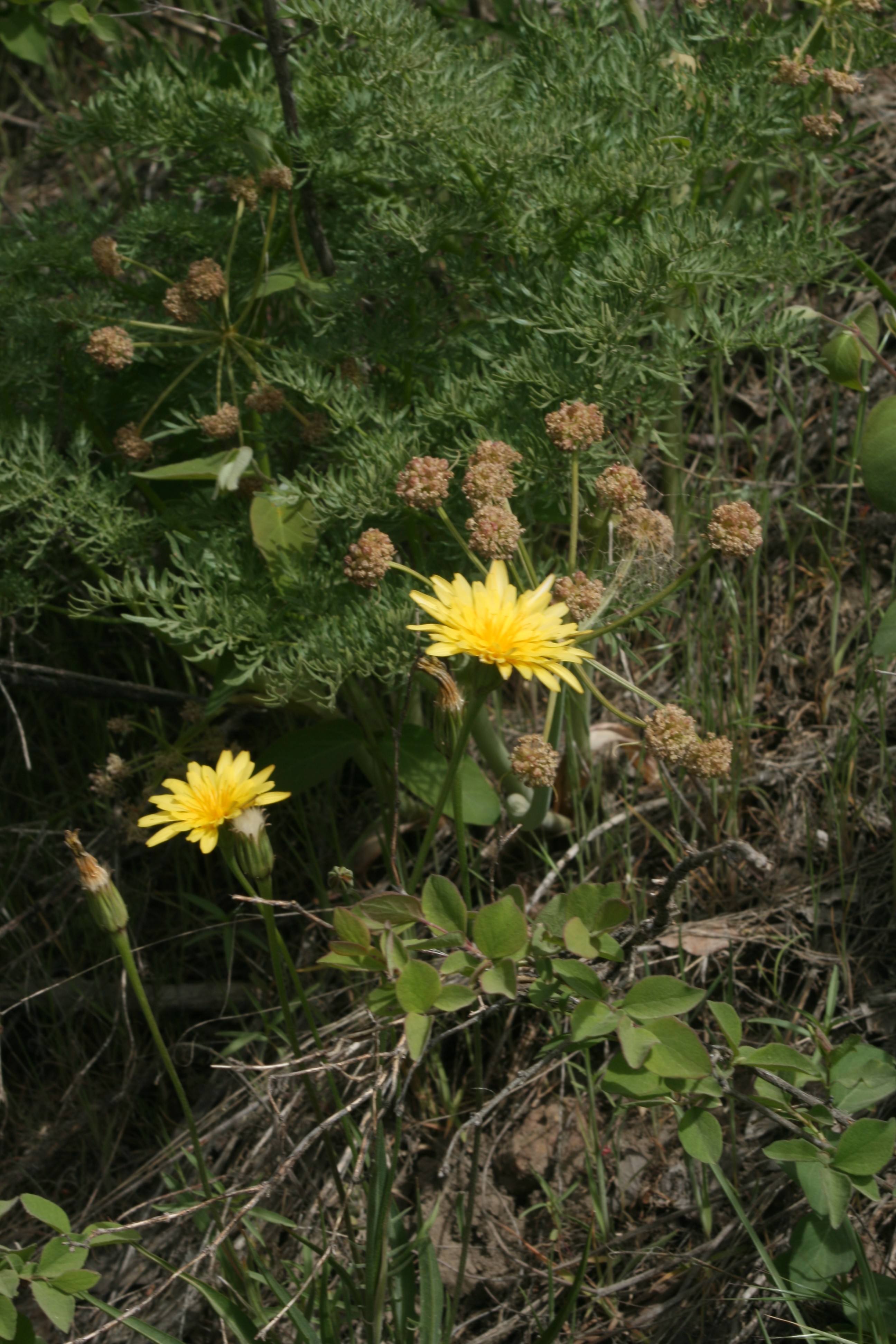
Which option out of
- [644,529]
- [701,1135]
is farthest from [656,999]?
[644,529]

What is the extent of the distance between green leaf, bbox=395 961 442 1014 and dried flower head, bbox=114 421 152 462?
0.98 metres

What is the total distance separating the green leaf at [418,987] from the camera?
100 centimetres

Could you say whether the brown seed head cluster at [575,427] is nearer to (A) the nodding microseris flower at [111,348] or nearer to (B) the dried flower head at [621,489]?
(B) the dried flower head at [621,489]

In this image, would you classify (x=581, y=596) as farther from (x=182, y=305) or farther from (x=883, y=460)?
(x=182, y=305)

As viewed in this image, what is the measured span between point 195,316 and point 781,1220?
150 centimetres

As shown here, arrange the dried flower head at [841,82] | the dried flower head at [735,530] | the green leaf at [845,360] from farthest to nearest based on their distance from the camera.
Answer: the dried flower head at [841,82], the green leaf at [845,360], the dried flower head at [735,530]

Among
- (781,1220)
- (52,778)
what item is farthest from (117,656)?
(781,1220)

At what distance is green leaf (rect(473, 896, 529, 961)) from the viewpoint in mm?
1015

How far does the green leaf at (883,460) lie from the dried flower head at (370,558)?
570 millimetres

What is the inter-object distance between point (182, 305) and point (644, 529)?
79cm

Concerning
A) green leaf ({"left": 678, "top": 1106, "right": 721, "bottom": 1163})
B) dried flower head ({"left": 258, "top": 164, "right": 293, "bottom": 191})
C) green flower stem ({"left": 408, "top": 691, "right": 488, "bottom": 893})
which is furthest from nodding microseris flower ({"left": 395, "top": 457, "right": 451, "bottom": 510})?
green leaf ({"left": 678, "top": 1106, "right": 721, "bottom": 1163})

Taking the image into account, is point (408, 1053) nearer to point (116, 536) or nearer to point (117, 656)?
point (116, 536)

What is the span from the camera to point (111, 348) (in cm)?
148

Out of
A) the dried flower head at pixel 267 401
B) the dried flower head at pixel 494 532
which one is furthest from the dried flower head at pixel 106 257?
the dried flower head at pixel 494 532
